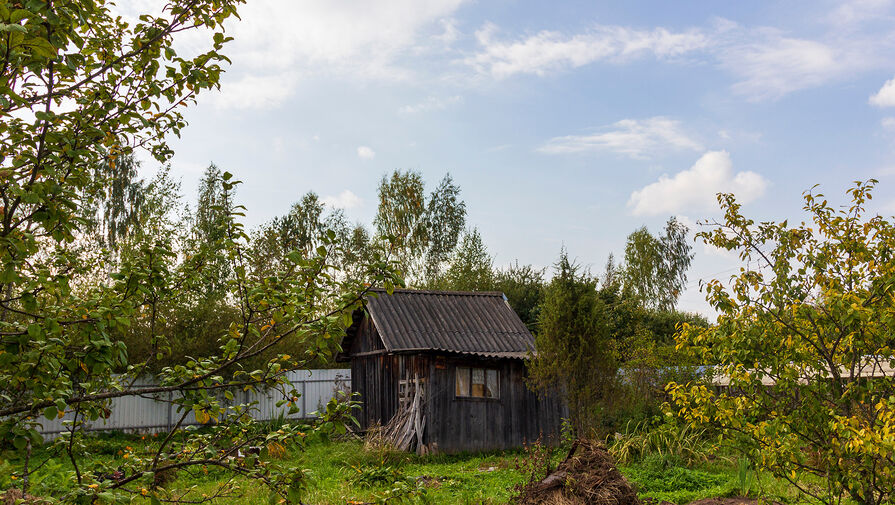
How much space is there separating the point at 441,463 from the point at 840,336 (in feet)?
34.5

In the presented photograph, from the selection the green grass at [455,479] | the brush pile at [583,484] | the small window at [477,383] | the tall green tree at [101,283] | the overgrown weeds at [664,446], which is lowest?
the green grass at [455,479]

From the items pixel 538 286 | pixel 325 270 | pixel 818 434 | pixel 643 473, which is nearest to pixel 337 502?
pixel 643 473

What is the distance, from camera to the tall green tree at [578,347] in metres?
12.4

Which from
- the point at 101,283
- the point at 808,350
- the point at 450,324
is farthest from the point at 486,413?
the point at 101,283

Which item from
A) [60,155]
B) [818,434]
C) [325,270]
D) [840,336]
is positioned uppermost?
[60,155]

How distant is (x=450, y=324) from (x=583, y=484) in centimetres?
1007

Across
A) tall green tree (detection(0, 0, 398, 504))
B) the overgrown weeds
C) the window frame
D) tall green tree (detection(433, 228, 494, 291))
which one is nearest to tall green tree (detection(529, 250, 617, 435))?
the overgrown weeds

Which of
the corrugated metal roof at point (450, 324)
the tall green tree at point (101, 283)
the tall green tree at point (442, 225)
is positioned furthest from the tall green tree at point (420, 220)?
the tall green tree at point (101, 283)

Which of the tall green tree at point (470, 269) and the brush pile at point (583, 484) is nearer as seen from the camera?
the brush pile at point (583, 484)

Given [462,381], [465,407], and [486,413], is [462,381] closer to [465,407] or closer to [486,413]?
[465,407]

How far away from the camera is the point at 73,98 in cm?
354

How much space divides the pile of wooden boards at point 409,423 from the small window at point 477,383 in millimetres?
1115

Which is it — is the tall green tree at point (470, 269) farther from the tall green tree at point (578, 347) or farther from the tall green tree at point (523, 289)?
the tall green tree at point (578, 347)

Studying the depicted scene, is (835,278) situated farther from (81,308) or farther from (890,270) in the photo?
(81,308)
